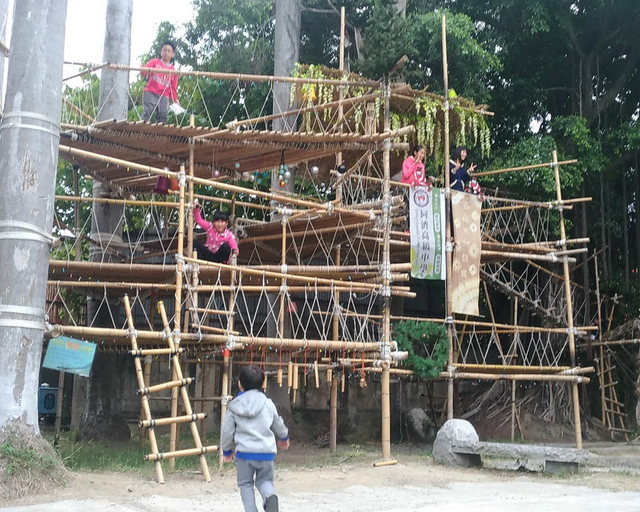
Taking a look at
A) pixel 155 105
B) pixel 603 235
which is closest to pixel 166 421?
pixel 155 105

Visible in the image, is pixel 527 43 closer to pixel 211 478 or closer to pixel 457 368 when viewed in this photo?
pixel 457 368

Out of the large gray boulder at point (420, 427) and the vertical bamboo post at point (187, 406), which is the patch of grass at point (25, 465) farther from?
the large gray boulder at point (420, 427)

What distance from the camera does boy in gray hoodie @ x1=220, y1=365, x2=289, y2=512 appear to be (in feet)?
19.3

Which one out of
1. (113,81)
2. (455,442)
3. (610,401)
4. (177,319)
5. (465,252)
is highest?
(113,81)

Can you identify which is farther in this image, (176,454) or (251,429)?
(176,454)

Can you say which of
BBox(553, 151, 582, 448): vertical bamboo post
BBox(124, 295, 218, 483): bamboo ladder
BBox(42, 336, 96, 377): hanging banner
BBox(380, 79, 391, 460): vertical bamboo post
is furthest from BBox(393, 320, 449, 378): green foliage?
BBox(42, 336, 96, 377): hanging banner

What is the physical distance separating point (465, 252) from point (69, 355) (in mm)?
7184

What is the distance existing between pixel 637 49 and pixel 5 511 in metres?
17.0

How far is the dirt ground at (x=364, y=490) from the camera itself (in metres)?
7.11

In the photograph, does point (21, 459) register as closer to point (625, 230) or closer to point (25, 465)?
point (25, 465)

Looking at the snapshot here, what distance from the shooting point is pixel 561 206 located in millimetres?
14516

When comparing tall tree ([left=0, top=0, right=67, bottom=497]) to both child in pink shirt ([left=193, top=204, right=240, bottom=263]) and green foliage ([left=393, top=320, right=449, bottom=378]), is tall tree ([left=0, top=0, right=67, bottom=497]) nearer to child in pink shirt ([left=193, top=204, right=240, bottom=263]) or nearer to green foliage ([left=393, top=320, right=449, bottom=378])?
child in pink shirt ([left=193, top=204, right=240, bottom=263])

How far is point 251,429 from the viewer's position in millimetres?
5945

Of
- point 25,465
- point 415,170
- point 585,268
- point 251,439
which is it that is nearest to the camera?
point 251,439
